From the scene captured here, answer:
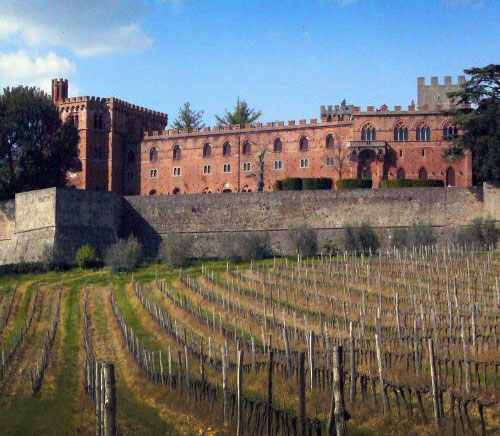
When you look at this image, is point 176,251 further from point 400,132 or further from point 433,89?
Result: point 433,89

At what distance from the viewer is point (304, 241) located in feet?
187

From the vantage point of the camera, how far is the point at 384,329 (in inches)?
1228

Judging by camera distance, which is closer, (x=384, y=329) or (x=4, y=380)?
(x=4, y=380)

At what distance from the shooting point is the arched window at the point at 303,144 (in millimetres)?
73062

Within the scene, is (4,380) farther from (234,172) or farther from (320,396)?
(234,172)

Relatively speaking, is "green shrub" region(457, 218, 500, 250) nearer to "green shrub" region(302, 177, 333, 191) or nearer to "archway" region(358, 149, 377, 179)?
"green shrub" region(302, 177, 333, 191)

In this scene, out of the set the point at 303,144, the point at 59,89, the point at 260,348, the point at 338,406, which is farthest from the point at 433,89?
the point at 338,406

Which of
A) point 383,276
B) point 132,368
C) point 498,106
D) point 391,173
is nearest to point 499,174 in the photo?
point 498,106

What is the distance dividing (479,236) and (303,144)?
810 inches

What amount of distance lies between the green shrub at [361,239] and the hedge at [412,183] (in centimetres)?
658

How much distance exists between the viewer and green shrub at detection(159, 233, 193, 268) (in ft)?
182

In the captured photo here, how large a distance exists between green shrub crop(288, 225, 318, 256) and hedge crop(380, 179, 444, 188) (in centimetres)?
811

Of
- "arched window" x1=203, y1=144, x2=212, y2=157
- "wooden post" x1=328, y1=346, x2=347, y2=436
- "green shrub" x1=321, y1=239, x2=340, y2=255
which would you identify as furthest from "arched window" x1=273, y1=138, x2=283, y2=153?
"wooden post" x1=328, y1=346, x2=347, y2=436

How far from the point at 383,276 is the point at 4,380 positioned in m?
18.3
